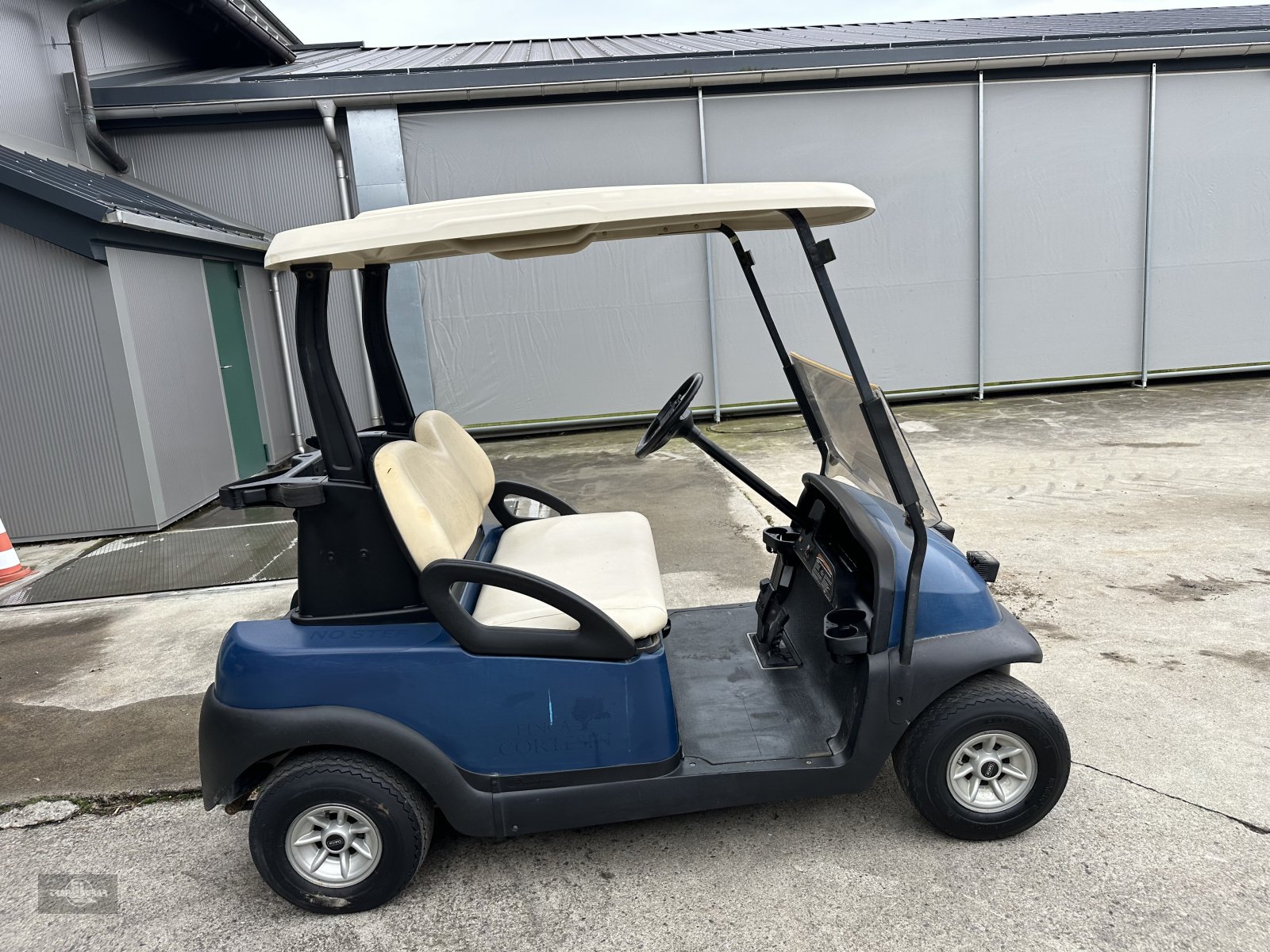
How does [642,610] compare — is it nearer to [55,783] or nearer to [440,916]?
[440,916]

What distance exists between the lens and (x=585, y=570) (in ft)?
8.64

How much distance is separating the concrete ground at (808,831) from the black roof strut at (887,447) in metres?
0.58

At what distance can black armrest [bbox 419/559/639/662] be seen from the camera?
211 cm

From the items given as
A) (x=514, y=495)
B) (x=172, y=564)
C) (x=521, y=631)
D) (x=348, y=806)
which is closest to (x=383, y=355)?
(x=514, y=495)

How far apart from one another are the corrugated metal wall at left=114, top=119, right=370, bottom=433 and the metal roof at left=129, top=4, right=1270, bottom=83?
0.58 m

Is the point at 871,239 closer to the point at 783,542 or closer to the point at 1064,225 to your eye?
the point at 1064,225

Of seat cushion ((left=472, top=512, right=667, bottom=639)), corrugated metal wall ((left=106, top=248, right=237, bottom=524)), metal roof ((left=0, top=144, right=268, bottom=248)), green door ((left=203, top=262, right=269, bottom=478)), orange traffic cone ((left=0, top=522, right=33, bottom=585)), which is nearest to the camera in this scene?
seat cushion ((left=472, top=512, right=667, bottom=639))

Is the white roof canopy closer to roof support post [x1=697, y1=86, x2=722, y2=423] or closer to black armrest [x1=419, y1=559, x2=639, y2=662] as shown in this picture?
black armrest [x1=419, y1=559, x2=639, y2=662]

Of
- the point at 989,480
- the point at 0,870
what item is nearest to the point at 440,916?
the point at 0,870

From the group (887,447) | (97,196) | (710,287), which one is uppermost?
(97,196)

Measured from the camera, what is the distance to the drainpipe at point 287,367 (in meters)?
8.41

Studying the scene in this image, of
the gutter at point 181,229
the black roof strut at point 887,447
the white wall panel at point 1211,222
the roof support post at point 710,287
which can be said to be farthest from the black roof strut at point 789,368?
the white wall panel at point 1211,222

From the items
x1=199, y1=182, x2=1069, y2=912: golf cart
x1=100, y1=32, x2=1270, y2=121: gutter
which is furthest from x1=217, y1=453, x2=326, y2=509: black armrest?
x1=100, y1=32, x2=1270, y2=121: gutter

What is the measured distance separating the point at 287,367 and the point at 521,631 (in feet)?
23.8
